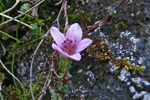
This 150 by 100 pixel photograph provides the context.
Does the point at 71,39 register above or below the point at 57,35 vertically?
below

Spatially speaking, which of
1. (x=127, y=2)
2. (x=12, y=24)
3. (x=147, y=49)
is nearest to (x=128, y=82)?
(x=147, y=49)

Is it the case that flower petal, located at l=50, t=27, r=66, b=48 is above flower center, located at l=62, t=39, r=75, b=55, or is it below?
above

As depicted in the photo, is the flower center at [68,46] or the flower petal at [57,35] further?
the flower center at [68,46]

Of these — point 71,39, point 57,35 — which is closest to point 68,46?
point 71,39

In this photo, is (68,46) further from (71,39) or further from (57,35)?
(57,35)

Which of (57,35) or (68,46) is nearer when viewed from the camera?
(57,35)

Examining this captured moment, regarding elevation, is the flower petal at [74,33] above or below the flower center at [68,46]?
above

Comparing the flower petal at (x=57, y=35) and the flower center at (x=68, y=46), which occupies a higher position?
the flower petal at (x=57, y=35)

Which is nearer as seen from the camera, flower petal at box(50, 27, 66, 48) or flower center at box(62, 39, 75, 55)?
flower petal at box(50, 27, 66, 48)

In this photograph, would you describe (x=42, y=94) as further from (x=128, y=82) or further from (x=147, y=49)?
(x=147, y=49)

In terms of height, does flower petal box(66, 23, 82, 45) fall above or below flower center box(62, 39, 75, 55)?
above
